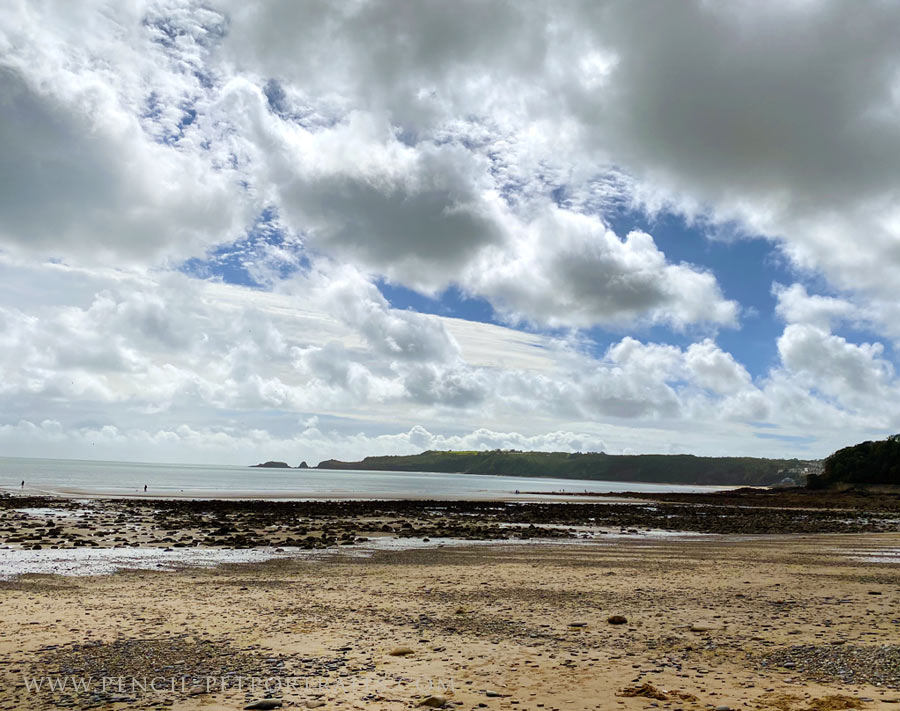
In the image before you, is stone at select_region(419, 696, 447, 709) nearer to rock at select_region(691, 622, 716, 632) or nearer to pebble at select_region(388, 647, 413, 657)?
pebble at select_region(388, 647, 413, 657)

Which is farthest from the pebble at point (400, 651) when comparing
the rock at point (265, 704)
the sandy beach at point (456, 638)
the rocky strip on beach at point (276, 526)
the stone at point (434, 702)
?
the rocky strip on beach at point (276, 526)

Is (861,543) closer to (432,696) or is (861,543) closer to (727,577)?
(727,577)

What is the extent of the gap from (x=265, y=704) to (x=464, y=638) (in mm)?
4147

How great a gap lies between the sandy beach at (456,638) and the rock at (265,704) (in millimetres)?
45

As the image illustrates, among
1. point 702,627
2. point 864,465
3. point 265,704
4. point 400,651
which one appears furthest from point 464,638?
point 864,465

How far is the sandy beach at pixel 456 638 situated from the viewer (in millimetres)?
7762

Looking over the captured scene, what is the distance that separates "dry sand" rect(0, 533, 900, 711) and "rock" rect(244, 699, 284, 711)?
100 millimetres

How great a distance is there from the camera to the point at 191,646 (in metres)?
9.98

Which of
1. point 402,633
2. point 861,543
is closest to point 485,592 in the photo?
point 402,633

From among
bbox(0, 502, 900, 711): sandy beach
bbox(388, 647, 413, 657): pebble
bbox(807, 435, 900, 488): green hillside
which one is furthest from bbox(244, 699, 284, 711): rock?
bbox(807, 435, 900, 488): green hillside

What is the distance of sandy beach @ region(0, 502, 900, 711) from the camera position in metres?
7.76

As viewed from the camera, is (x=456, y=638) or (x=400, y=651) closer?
(x=400, y=651)

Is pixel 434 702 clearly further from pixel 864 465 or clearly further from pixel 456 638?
pixel 864 465

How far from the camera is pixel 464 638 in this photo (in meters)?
10.7
